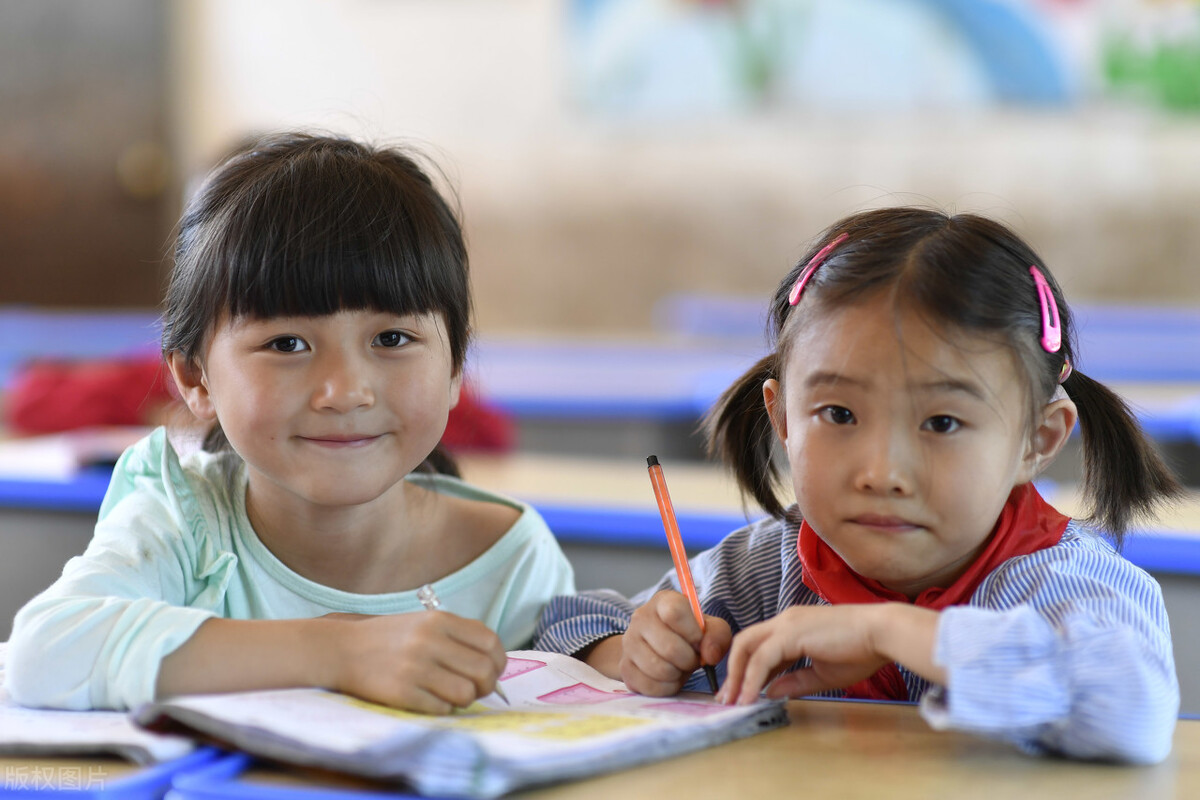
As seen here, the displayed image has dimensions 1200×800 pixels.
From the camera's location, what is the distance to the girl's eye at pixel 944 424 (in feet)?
2.88

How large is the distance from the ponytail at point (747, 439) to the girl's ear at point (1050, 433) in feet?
0.79

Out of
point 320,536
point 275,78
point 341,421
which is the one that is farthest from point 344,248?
point 275,78

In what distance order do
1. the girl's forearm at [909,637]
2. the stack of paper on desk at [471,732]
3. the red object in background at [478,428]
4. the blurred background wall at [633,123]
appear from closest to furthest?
1. the stack of paper on desk at [471,732]
2. the girl's forearm at [909,637]
3. the red object in background at [478,428]
4. the blurred background wall at [633,123]

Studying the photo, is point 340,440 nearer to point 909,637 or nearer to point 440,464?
point 440,464

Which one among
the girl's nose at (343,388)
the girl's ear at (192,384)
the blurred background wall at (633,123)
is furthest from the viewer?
the blurred background wall at (633,123)

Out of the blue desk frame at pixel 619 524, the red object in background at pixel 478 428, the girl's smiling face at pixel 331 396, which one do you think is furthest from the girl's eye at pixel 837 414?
the red object in background at pixel 478 428

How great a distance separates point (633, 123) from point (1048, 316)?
15.6 feet

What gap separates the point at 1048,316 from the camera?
3.03 feet

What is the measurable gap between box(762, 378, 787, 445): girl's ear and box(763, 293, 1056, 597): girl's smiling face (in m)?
0.08

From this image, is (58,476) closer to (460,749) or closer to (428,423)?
(428,423)

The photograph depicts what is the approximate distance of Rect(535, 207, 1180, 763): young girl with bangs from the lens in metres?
0.77

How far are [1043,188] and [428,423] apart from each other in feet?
14.7

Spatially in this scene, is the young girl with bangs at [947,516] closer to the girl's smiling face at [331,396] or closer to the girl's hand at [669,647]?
the girl's hand at [669,647]

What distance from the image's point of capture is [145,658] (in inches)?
32.8
